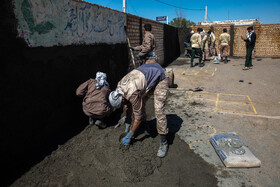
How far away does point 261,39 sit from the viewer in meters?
14.1

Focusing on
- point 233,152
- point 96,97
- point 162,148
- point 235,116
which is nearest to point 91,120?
point 96,97

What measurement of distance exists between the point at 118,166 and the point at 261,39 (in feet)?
50.5

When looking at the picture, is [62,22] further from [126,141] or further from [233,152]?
[233,152]

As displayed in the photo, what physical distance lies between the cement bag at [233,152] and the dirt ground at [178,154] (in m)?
0.09

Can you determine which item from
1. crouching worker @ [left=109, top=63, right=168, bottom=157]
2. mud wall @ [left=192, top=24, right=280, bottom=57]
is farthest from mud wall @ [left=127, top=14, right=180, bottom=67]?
crouching worker @ [left=109, top=63, right=168, bottom=157]

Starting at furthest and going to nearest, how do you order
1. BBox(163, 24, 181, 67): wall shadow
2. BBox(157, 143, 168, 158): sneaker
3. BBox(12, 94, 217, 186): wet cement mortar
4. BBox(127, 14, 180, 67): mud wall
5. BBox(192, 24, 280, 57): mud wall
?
BBox(192, 24, 280, 57): mud wall → BBox(163, 24, 181, 67): wall shadow → BBox(127, 14, 180, 67): mud wall → BBox(157, 143, 168, 158): sneaker → BBox(12, 94, 217, 186): wet cement mortar

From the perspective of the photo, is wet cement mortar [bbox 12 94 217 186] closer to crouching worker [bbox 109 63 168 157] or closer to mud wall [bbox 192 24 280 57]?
crouching worker [bbox 109 63 168 157]

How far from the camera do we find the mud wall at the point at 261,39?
13805 millimetres

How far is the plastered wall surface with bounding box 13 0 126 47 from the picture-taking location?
114 inches

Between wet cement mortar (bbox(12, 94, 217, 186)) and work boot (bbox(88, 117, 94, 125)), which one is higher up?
work boot (bbox(88, 117, 94, 125))

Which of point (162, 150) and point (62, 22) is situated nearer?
point (162, 150)

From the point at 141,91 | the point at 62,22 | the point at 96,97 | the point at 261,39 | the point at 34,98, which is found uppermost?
the point at 261,39

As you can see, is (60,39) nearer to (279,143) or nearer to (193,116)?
(193,116)

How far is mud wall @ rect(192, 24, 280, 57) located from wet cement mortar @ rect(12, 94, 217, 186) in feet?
45.0
